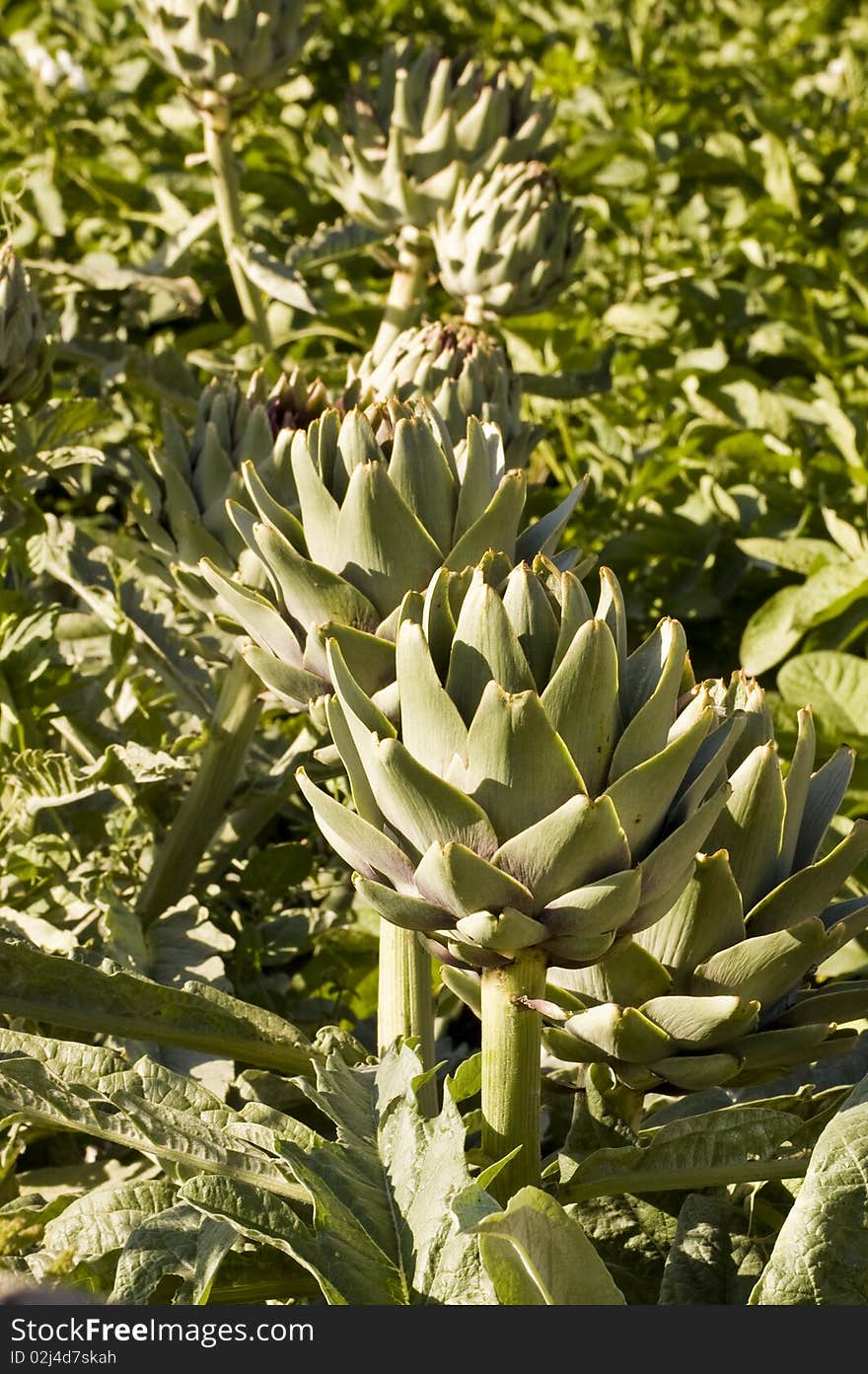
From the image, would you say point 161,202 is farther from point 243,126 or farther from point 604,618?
point 604,618

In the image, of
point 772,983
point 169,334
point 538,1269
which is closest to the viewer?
point 538,1269

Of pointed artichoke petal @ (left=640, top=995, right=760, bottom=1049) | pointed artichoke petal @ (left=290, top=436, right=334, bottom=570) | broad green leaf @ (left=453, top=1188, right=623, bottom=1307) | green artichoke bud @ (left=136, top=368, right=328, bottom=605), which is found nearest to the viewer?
broad green leaf @ (left=453, top=1188, right=623, bottom=1307)

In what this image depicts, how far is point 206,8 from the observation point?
1366mm

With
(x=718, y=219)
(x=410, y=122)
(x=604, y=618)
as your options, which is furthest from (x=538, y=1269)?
(x=718, y=219)

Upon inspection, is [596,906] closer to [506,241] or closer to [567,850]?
[567,850]

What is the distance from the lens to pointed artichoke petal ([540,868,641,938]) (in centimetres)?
52

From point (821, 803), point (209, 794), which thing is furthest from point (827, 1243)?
point (209, 794)

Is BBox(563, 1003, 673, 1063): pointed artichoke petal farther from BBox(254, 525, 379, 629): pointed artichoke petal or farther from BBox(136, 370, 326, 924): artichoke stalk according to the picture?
BBox(136, 370, 326, 924): artichoke stalk

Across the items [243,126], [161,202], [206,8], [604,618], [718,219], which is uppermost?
[243,126]

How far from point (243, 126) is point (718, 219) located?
2.09ft

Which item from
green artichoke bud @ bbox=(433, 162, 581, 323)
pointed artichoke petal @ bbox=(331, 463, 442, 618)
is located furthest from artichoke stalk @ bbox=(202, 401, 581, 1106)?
green artichoke bud @ bbox=(433, 162, 581, 323)

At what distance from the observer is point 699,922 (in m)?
0.60

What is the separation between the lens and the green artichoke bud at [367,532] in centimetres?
67

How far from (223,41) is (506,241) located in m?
0.32
